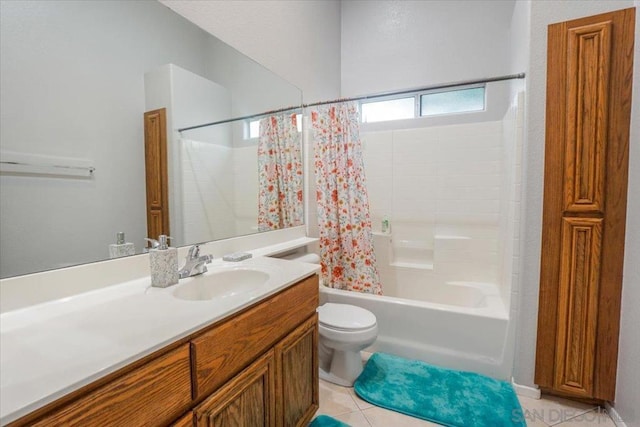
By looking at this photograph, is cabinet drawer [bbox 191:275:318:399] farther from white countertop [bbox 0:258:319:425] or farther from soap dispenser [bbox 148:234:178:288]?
→ soap dispenser [bbox 148:234:178:288]

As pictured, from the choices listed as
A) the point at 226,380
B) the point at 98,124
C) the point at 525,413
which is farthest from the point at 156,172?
the point at 525,413

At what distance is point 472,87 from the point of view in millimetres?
2750

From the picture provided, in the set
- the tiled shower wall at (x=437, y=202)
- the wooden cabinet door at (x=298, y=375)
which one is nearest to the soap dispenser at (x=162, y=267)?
the wooden cabinet door at (x=298, y=375)

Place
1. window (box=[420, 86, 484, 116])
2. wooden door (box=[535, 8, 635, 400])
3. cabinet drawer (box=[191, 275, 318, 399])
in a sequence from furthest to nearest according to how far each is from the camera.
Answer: window (box=[420, 86, 484, 116])
wooden door (box=[535, 8, 635, 400])
cabinet drawer (box=[191, 275, 318, 399])

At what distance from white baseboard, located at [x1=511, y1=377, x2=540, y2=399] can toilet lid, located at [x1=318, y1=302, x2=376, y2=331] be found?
35.0 inches

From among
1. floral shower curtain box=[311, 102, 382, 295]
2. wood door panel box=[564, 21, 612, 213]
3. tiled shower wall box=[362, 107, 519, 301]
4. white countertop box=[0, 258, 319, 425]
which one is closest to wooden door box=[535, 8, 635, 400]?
wood door panel box=[564, 21, 612, 213]

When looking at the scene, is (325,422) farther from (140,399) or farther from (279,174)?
(279,174)

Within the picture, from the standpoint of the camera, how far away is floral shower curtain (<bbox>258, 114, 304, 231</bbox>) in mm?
1962

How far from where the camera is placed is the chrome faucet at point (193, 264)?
1212mm

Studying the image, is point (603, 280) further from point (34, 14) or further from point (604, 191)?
point (34, 14)

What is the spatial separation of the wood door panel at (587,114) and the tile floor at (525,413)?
3.49ft

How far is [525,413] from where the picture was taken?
154 centimetres

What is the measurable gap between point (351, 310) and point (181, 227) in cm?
112

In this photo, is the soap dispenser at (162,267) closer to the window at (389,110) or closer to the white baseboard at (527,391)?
the white baseboard at (527,391)
